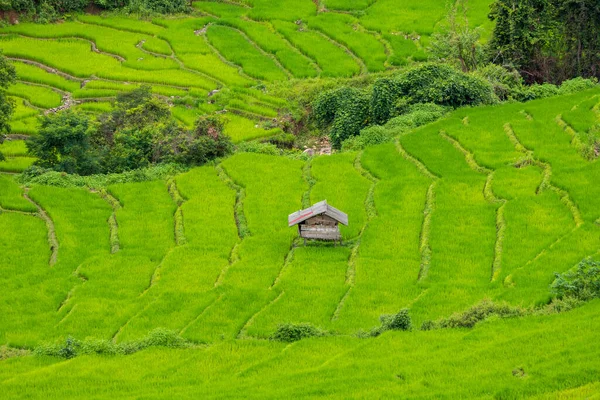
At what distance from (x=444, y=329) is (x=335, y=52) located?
925 inches

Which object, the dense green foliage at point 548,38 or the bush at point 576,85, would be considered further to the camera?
the dense green foliage at point 548,38

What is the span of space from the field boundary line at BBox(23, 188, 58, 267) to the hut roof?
540 cm

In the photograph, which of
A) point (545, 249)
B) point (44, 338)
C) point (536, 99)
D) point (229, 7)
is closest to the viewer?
point (44, 338)

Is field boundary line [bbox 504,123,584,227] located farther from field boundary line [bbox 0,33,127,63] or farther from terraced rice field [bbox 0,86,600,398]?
field boundary line [bbox 0,33,127,63]

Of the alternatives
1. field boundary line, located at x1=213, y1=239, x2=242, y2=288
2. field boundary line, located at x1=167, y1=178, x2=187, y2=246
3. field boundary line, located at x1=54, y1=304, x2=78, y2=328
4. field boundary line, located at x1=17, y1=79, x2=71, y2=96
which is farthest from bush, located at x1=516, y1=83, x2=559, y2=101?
field boundary line, located at x1=54, y1=304, x2=78, y2=328

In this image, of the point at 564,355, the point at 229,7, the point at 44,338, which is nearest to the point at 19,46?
the point at 229,7

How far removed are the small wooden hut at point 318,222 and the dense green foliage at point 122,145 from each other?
637 centimetres

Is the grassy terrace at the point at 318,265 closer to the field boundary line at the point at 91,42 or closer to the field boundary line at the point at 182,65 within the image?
the field boundary line at the point at 182,65

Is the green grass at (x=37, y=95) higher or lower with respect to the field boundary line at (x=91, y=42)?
lower

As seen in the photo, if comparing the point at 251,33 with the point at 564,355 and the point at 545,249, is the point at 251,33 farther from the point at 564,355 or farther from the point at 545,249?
the point at 564,355

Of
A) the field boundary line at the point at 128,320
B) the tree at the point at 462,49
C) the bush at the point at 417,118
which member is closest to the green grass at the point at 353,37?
the tree at the point at 462,49

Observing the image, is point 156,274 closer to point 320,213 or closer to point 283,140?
point 320,213

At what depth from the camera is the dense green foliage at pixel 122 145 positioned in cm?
A: 2917

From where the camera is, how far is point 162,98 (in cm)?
3659
